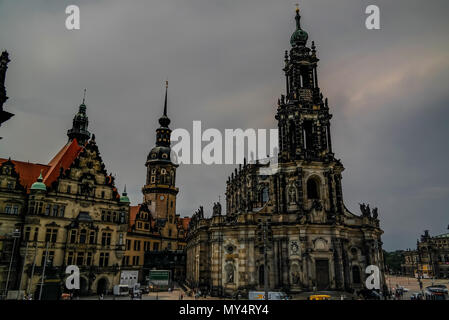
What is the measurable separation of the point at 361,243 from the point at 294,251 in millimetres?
10887

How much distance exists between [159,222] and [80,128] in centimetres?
2797

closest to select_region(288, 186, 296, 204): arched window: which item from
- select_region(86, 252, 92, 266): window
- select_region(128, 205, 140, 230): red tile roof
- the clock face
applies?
the clock face

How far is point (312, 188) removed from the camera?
164 ft

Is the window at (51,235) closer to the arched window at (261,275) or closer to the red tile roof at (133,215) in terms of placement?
the red tile roof at (133,215)

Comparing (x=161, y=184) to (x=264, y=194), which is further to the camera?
(x=161, y=184)

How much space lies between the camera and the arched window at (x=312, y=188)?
163 feet

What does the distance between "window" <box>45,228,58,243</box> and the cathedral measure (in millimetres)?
21269

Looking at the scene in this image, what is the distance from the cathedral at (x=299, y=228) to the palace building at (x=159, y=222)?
17.9m

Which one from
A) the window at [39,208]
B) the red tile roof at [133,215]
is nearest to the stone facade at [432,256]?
the red tile roof at [133,215]

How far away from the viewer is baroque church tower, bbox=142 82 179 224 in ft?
267

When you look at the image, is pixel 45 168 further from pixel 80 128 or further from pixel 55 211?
pixel 80 128

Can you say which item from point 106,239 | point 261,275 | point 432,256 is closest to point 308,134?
point 261,275

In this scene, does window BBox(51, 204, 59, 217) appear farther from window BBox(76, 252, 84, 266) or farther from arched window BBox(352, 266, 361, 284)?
arched window BBox(352, 266, 361, 284)

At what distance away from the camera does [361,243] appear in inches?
1898
